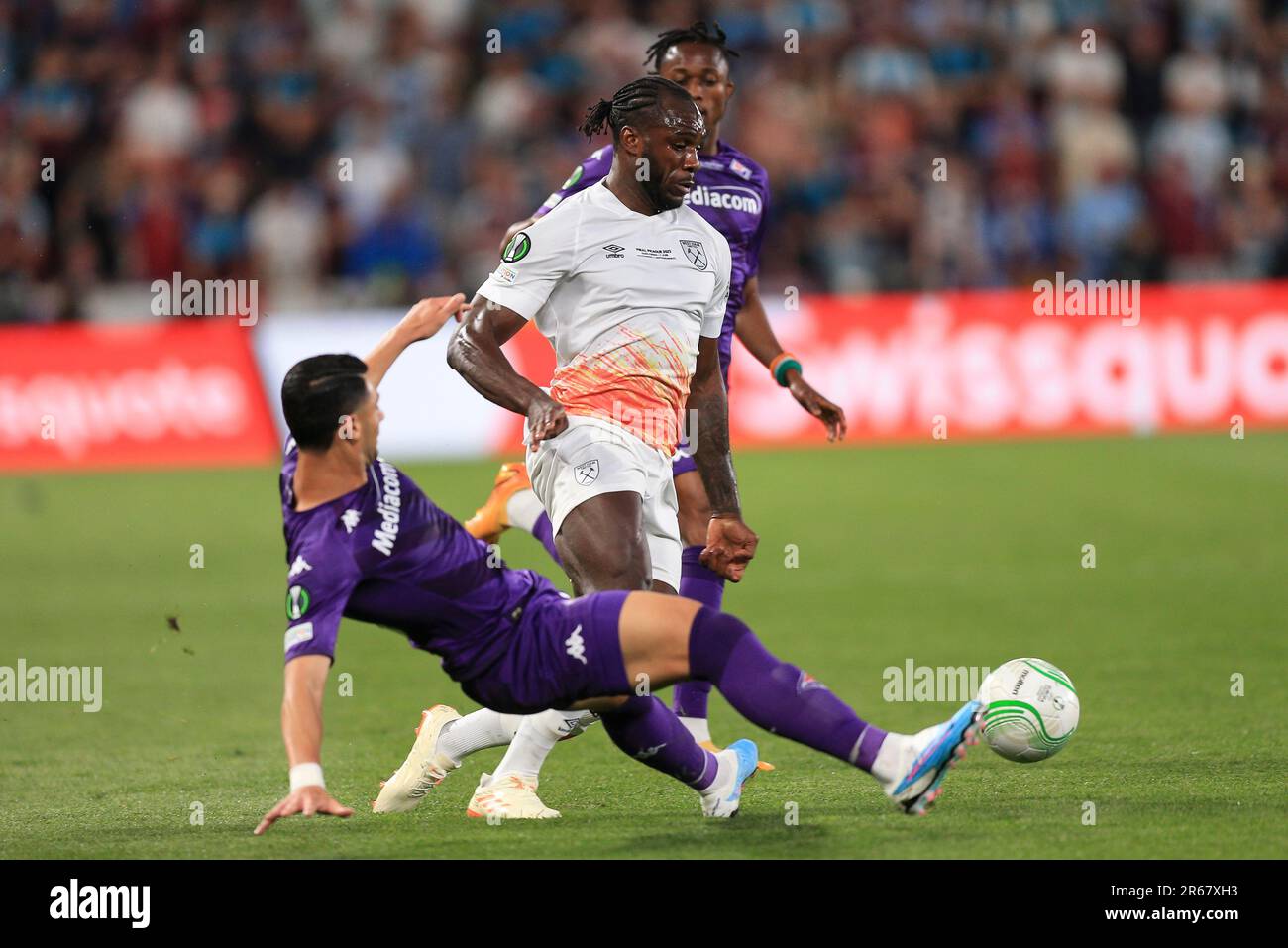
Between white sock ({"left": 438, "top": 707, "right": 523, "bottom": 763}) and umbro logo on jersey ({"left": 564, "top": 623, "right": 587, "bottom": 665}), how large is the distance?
1195 mm

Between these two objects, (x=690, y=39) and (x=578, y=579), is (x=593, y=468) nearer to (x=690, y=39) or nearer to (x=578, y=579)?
(x=578, y=579)

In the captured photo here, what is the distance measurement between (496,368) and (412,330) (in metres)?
0.34

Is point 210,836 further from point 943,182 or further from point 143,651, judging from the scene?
point 943,182

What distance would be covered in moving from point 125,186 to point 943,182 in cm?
833

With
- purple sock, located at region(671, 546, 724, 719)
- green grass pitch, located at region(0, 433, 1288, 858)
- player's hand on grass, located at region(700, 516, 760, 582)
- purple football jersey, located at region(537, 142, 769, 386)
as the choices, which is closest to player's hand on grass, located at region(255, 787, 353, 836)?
green grass pitch, located at region(0, 433, 1288, 858)

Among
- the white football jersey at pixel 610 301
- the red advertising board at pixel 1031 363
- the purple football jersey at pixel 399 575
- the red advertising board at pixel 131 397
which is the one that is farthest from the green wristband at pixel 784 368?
the red advertising board at pixel 131 397

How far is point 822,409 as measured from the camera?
763 centimetres

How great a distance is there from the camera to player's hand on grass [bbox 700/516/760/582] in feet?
22.4

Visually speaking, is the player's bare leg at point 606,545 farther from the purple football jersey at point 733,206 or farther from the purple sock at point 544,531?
the purple football jersey at point 733,206

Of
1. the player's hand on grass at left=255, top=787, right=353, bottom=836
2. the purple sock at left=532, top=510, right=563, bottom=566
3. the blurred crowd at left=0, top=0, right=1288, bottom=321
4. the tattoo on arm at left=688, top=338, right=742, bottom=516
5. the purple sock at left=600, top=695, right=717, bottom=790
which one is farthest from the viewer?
the blurred crowd at left=0, top=0, right=1288, bottom=321

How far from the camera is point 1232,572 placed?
12.0 meters

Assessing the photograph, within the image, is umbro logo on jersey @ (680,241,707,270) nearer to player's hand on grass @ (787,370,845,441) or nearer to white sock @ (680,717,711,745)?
player's hand on grass @ (787,370,845,441)

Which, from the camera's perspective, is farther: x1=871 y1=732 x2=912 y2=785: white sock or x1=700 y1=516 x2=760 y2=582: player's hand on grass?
x1=700 y1=516 x2=760 y2=582: player's hand on grass

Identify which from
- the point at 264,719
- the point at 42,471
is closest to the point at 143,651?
the point at 264,719
